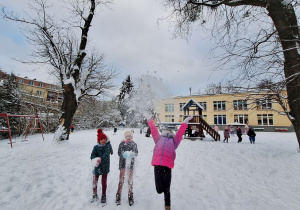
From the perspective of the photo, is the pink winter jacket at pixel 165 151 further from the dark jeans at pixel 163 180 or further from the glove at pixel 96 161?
the glove at pixel 96 161

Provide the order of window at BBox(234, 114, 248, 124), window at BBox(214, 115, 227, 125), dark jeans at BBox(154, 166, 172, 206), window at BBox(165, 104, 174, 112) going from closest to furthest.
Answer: dark jeans at BBox(154, 166, 172, 206) → window at BBox(234, 114, 248, 124) → window at BBox(214, 115, 227, 125) → window at BBox(165, 104, 174, 112)

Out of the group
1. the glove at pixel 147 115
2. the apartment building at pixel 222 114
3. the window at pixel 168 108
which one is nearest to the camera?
the glove at pixel 147 115

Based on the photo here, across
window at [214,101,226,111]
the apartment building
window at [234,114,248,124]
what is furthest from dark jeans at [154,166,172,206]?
window at [234,114,248,124]

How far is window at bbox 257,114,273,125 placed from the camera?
29000 mm

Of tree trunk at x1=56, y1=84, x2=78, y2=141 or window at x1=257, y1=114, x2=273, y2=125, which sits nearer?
tree trunk at x1=56, y1=84, x2=78, y2=141

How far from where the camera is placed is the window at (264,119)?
29.0 m

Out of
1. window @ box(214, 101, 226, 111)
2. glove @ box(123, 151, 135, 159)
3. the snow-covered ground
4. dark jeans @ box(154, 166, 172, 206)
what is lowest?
the snow-covered ground

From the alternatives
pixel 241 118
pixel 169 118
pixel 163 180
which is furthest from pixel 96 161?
pixel 169 118

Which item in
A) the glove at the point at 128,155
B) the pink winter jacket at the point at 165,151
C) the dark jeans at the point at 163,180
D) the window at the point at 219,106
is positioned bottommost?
the dark jeans at the point at 163,180

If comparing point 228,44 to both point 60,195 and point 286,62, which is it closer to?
point 286,62

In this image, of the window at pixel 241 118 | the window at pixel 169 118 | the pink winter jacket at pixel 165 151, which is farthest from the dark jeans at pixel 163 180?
the window at pixel 169 118

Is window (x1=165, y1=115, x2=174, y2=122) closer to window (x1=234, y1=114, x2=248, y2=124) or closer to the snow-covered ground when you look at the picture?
window (x1=234, y1=114, x2=248, y2=124)

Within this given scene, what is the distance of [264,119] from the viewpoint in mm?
29609

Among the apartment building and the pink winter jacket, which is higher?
the apartment building
